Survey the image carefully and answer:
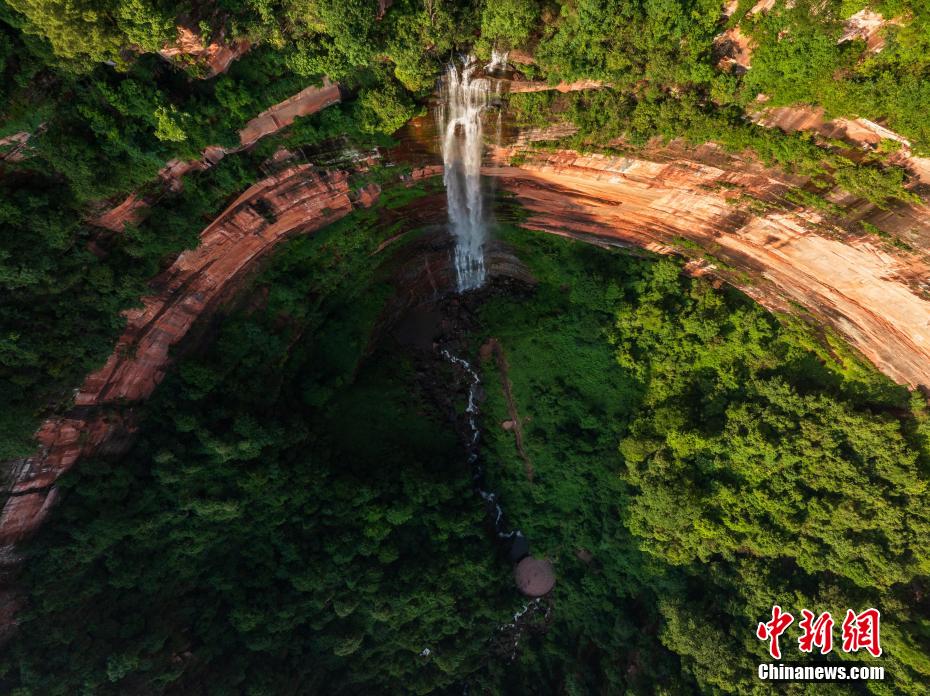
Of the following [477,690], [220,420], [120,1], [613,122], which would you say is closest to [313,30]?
[120,1]

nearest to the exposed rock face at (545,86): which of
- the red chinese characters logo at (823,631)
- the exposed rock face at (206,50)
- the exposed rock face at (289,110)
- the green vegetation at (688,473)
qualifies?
the exposed rock face at (289,110)

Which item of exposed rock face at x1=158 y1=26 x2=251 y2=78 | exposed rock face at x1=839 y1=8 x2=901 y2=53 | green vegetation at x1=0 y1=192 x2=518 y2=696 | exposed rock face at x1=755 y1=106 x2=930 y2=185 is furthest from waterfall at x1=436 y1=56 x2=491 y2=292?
exposed rock face at x1=839 y1=8 x2=901 y2=53

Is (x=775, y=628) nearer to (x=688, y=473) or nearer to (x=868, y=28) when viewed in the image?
(x=688, y=473)

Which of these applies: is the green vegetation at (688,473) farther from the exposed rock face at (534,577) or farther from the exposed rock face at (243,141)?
the exposed rock face at (243,141)

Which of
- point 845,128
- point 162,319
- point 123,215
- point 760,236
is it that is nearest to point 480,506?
point 162,319

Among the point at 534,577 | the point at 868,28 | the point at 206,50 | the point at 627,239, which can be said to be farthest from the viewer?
the point at 534,577

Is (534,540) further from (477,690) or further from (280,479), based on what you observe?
(280,479)
